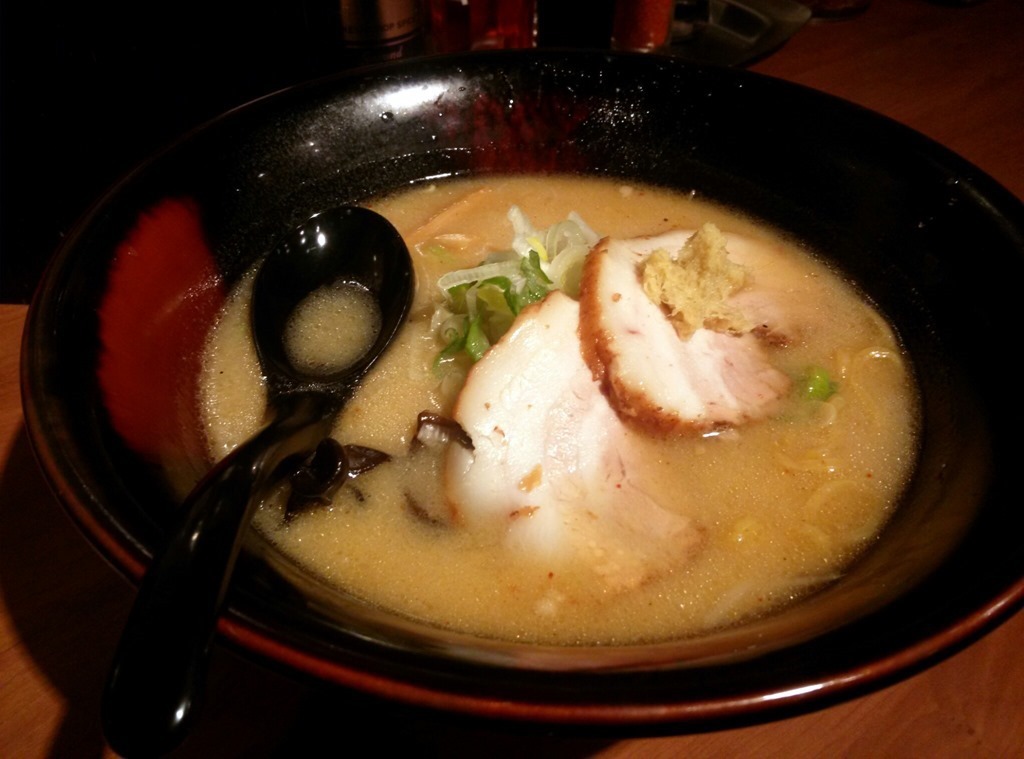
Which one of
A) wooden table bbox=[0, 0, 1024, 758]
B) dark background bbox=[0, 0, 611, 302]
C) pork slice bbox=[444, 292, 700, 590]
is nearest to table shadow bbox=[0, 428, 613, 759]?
wooden table bbox=[0, 0, 1024, 758]

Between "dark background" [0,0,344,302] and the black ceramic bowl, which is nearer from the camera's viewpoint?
the black ceramic bowl

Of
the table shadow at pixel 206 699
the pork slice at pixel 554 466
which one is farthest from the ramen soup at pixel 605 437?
the table shadow at pixel 206 699

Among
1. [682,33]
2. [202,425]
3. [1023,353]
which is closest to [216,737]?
[202,425]

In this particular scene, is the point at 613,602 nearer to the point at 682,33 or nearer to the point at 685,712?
the point at 685,712

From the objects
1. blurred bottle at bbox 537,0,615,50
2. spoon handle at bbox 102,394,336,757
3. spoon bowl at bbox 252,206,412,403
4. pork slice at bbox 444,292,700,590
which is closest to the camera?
spoon handle at bbox 102,394,336,757

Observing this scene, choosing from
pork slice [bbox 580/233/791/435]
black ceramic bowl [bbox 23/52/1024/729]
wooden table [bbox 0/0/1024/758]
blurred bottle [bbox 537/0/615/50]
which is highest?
blurred bottle [bbox 537/0/615/50]

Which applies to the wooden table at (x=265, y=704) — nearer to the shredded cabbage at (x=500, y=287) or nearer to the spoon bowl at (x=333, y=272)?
the spoon bowl at (x=333, y=272)

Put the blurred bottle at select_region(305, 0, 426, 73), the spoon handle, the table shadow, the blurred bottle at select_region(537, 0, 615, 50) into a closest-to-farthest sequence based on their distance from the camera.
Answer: the spoon handle
the table shadow
the blurred bottle at select_region(305, 0, 426, 73)
the blurred bottle at select_region(537, 0, 615, 50)

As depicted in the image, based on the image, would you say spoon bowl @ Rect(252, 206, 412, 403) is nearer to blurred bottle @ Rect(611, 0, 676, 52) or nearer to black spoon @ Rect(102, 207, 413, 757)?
black spoon @ Rect(102, 207, 413, 757)
